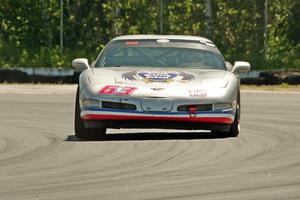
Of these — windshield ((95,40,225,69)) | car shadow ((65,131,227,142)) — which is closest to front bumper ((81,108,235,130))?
car shadow ((65,131,227,142))

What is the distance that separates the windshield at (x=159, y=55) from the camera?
570 inches

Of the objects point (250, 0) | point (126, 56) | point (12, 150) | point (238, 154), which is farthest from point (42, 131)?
point (250, 0)

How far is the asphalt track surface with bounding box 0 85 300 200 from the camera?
342 inches

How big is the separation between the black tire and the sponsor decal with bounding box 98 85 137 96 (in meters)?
0.61

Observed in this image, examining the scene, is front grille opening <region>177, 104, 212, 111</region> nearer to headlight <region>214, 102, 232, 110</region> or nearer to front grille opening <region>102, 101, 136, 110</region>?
headlight <region>214, 102, 232, 110</region>

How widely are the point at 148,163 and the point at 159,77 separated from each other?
9.19 feet

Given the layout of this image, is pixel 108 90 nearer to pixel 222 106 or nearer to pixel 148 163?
pixel 222 106

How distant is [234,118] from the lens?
1361cm

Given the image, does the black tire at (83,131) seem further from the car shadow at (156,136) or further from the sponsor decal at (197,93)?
the sponsor decal at (197,93)

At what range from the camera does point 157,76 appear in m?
13.3

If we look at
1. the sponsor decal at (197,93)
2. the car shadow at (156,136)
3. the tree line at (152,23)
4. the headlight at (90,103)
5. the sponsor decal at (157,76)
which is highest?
the sponsor decal at (157,76)

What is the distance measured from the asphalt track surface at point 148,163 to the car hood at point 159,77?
0.69m

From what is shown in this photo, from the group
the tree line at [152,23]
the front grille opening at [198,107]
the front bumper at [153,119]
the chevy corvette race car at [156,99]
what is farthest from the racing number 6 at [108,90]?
the tree line at [152,23]

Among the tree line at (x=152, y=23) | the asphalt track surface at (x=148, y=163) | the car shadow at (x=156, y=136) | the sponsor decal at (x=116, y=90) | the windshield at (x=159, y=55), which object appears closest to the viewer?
the asphalt track surface at (x=148, y=163)
